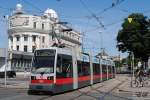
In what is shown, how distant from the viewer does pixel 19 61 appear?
9338cm

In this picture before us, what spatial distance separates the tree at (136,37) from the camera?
3548 inches

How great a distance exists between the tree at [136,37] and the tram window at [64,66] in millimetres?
61123

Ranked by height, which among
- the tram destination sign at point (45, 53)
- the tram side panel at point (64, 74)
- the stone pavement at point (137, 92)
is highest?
the tram destination sign at point (45, 53)

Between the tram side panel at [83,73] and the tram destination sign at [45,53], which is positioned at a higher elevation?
the tram destination sign at [45,53]

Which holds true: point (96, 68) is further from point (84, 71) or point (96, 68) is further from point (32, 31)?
point (32, 31)

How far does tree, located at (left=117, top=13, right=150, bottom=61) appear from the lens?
90125 mm

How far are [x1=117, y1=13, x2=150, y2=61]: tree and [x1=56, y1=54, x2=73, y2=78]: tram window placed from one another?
2406 inches

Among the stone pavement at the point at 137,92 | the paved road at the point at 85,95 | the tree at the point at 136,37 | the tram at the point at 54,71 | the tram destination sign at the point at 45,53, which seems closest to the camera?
the paved road at the point at 85,95

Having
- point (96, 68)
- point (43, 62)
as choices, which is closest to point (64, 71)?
point (43, 62)

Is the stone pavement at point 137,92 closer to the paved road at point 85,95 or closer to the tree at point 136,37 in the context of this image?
the paved road at point 85,95

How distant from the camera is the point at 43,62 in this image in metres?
26.1

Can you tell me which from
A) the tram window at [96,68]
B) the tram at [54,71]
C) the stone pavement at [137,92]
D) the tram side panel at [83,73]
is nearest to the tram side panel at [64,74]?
the tram at [54,71]

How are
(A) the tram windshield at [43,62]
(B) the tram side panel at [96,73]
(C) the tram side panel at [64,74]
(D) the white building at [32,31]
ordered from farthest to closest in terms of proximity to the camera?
(D) the white building at [32,31]
(B) the tram side panel at [96,73]
(C) the tram side panel at [64,74]
(A) the tram windshield at [43,62]

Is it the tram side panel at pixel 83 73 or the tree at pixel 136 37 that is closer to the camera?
the tram side panel at pixel 83 73
